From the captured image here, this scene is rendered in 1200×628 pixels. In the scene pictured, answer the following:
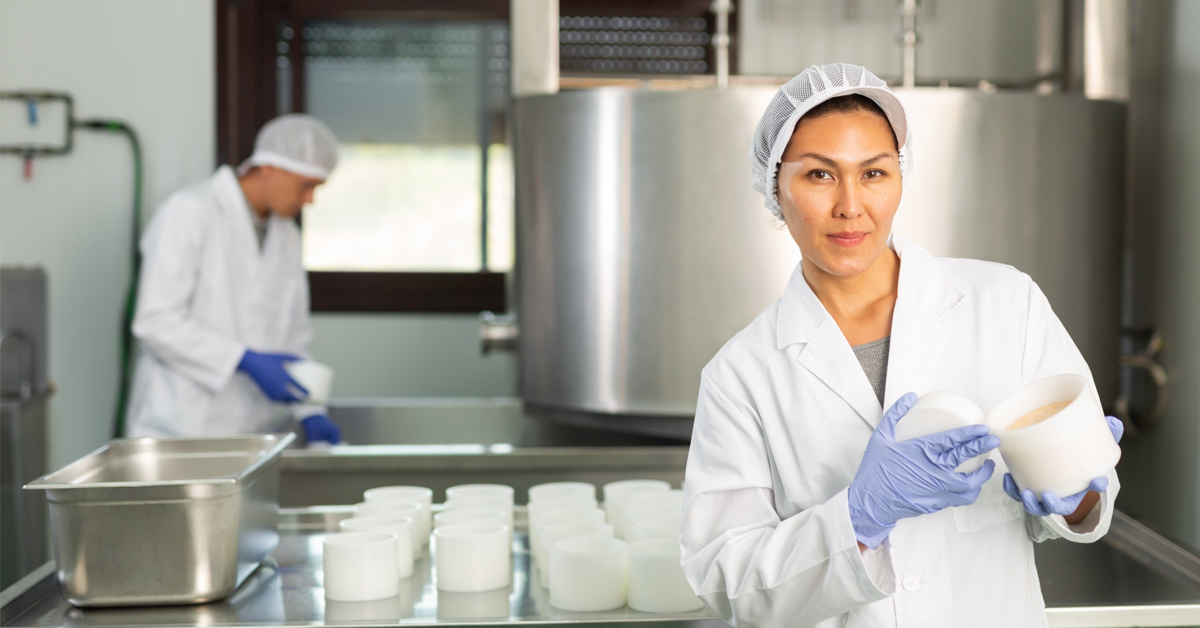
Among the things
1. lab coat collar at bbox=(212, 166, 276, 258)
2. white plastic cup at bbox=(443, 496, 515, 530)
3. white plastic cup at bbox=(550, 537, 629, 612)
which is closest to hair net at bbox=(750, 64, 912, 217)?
white plastic cup at bbox=(550, 537, 629, 612)

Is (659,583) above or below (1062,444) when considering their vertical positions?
below

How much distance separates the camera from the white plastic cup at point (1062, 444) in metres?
0.85

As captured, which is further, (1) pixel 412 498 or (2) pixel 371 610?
(1) pixel 412 498

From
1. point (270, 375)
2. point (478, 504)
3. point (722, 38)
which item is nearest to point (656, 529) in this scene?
point (478, 504)

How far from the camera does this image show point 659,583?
120cm

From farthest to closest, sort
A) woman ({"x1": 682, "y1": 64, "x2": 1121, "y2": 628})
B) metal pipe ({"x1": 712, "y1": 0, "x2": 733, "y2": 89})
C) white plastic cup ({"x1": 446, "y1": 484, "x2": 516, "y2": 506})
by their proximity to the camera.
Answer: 1. metal pipe ({"x1": 712, "y1": 0, "x2": 733, "y2": 89})
2. white plastic cup ({"x1": 446, "y1": 484, "x2": 516, "y2": 506})
3. woman ({"x1": 682, "y1": 64, "x2": 1121, "y2": 628})

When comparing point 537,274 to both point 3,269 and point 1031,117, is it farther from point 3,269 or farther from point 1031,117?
point 3,269

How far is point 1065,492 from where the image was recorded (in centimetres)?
88

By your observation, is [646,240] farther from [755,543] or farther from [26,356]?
[26,356]

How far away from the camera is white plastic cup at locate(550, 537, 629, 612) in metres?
1.21

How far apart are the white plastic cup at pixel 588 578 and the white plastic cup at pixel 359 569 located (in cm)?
21

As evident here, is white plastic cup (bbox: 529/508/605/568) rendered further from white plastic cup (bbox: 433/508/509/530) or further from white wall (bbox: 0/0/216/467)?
white wall (bbox: 0/0/216/467)

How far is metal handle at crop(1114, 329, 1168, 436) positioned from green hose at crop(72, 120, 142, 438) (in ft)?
8.78

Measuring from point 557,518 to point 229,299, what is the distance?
5.00 feet
